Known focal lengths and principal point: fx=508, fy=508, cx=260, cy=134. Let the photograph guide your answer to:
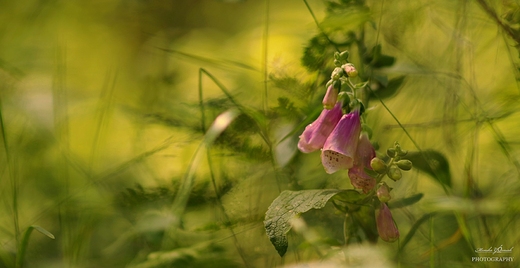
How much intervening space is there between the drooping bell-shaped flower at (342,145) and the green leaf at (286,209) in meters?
0.08

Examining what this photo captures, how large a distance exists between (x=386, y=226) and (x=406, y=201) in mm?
113

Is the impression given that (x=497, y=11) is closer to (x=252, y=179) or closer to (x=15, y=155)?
(x=252, y=179)

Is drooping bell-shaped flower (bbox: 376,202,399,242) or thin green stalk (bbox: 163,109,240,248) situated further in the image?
thin green stalk (bbox: 163,109,240,248)

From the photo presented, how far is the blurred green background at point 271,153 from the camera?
84 cm

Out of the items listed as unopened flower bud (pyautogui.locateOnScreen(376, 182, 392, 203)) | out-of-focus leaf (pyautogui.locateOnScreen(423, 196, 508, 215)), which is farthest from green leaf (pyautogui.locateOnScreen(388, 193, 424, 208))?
unopened flower bud (pyautogui.locateOnScreen(376, 182, 392, 203))

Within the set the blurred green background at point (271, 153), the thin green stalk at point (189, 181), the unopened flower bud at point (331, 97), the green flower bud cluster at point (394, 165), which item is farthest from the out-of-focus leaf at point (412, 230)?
the thin green stalk at point (189, 181)

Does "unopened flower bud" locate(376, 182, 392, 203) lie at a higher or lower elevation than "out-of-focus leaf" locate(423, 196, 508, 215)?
higher

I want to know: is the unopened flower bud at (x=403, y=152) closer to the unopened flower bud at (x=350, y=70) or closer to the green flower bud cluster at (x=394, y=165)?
the green flower bud cluster at (x=394, y=165)

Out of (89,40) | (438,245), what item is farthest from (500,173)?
(89,40)

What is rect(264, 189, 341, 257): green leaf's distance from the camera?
1.95ft

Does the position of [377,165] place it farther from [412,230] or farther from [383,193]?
[412,230]

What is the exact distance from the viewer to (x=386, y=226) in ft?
2.28

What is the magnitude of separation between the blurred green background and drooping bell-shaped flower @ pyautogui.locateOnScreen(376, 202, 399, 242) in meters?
0.03

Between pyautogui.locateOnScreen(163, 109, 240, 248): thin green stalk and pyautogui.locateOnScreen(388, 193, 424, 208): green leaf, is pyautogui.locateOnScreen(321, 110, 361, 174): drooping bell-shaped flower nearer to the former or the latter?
pyautogui.locateOnScreen(388, 193, 424, 208): green leaf
